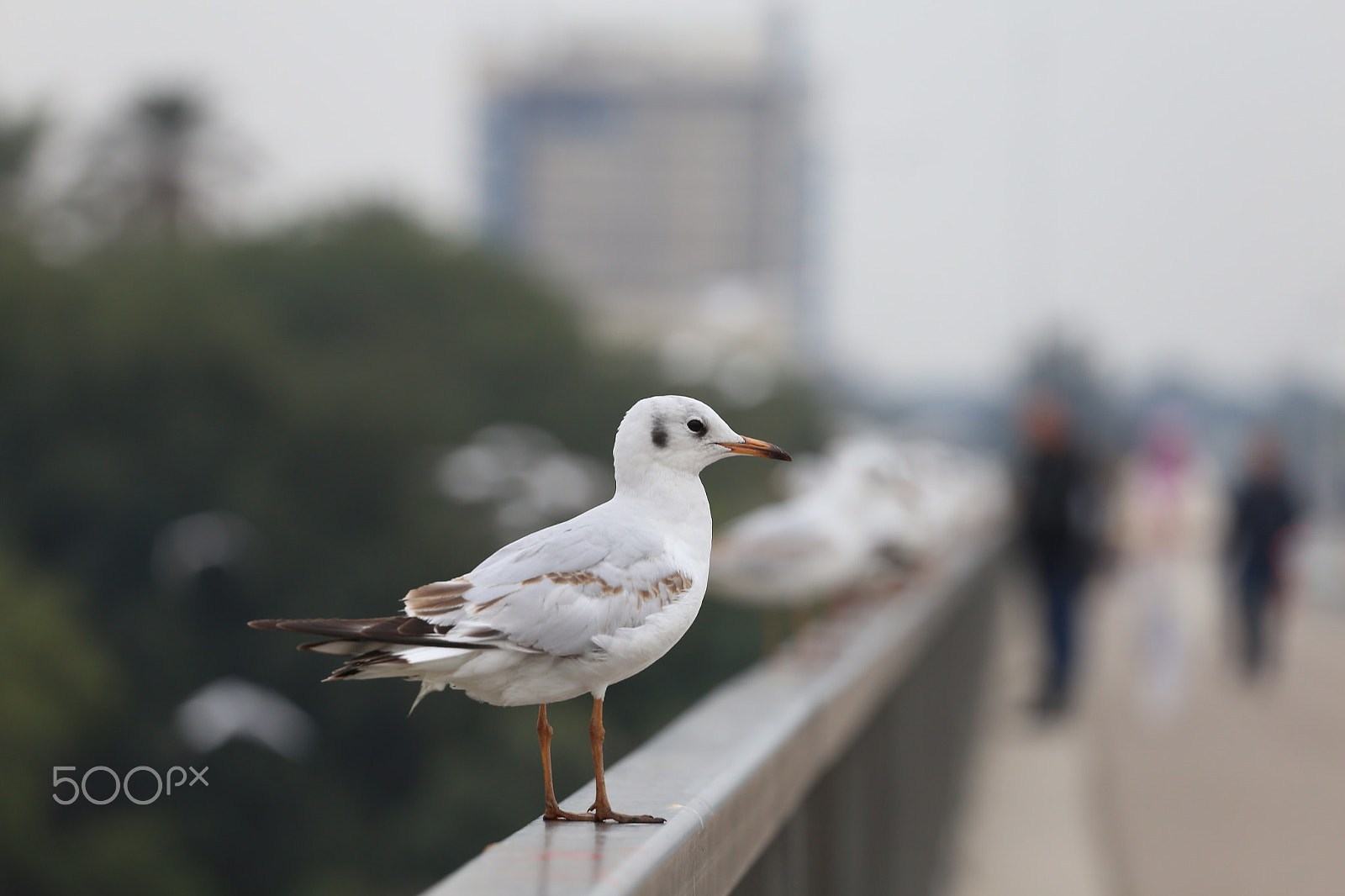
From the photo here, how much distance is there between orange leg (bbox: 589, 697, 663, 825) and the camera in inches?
108

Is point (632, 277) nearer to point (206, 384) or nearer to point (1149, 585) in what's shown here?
point (206, 384)

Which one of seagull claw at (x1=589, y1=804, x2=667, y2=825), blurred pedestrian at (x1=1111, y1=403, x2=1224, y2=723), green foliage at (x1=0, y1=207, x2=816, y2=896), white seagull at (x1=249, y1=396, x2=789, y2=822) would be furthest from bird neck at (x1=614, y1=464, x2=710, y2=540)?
green foliage at (x1=0, y1=207, x2=816, y2=896)

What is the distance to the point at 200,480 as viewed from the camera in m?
49.0

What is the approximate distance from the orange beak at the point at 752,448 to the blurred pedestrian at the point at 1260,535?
1221cm

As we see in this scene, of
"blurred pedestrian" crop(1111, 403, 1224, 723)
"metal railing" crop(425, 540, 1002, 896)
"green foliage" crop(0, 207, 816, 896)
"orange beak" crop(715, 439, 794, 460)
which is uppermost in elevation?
"orange beak" crop(715, 439, 794, 460)

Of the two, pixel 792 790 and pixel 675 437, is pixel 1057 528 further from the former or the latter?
pixel 675 437

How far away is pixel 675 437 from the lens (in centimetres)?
275

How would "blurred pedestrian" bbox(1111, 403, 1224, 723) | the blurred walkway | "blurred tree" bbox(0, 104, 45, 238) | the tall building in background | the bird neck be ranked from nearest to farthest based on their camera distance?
the bird neck
the blurred walkway
"blurred pedestrian" bbox(1111, 403, 1224, 723)
"blurred tree" bbox(0, 104, 45, 238)
the tall building in background

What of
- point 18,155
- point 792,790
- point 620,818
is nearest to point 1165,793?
point 792,790

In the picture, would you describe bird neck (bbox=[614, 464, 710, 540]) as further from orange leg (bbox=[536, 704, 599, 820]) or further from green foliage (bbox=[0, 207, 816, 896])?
green foliage (bbox=[0, 207, 816, 896])

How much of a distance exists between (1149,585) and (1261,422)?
4156 mm

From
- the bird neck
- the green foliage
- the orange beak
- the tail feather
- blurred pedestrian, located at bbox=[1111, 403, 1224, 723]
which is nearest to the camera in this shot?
the tail feather

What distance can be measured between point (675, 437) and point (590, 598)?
26 centimetres

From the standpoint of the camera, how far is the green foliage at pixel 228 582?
39.9 metres
